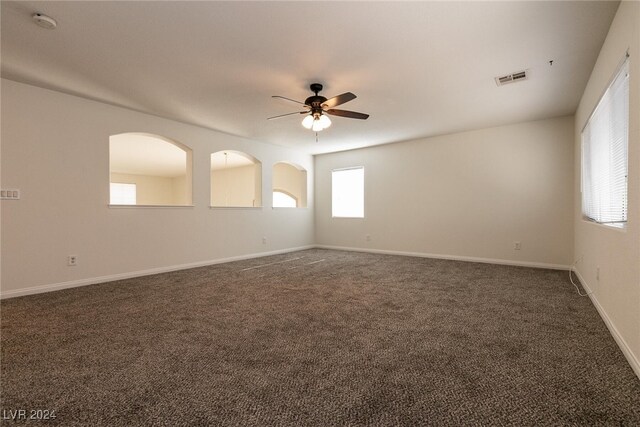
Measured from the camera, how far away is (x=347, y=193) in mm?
7113

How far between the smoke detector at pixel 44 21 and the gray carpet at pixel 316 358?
2.45 metres

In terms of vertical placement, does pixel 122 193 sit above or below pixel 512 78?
below

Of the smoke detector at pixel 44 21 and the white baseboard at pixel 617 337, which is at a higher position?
the smoke detector at pixel 44 21

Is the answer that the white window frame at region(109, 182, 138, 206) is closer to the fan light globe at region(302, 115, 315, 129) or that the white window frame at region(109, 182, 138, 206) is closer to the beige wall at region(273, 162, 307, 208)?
the beige wall at region(273, 162, 307, 208)

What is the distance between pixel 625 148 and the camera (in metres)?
2.10

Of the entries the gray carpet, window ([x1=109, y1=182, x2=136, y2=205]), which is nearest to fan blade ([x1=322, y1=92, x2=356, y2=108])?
the gray carpet

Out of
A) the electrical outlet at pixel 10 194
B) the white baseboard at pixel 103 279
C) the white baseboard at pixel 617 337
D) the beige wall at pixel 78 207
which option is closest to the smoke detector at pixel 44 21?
the beige wall at pixel 78 207

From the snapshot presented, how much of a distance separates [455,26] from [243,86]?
7.59 ft

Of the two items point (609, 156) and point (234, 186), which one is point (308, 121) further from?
point (234, 186)

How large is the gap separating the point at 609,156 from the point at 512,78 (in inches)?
50.4

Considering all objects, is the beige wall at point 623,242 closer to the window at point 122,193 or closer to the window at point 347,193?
the window at point 347,193

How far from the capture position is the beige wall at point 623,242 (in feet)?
5.63

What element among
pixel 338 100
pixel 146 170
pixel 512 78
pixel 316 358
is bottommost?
pixel 316 358

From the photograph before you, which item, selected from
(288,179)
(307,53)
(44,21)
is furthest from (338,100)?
(288,179)
